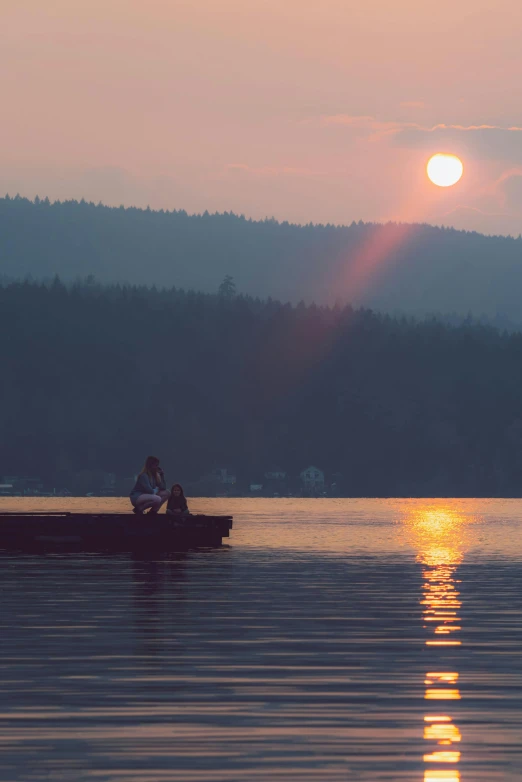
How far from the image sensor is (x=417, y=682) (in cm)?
1661

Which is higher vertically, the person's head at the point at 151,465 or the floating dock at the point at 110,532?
the person's head at the point at 151,465

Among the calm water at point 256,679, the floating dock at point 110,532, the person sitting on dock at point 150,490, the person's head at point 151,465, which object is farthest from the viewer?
the floating dock at point 110,532

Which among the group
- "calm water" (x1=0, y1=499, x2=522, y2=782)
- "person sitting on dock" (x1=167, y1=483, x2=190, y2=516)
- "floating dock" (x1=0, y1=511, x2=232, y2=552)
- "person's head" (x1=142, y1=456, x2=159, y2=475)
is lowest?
"calm water" (x1=0, y1=499, x2=522, y2=782)

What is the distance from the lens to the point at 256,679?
16.7 metres

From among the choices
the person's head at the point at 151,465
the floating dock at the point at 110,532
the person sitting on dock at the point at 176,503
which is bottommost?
the floating dock at the point at 110,532

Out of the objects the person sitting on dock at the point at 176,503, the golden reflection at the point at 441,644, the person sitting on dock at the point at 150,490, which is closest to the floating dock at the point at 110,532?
the person sitting on dock at the point at 176,503

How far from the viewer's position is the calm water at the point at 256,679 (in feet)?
40.4

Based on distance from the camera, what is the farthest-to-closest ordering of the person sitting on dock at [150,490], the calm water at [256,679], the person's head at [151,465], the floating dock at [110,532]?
the floating dock at [110,532] → the person sitting on dock at [150,490] → the person's head at [151,465] → the calm water at [256,679]

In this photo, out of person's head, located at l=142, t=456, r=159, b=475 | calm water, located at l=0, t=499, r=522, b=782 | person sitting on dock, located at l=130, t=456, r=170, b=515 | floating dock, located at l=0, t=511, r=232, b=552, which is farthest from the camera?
floating dock, located at l=0, t=511, r=232, b=552

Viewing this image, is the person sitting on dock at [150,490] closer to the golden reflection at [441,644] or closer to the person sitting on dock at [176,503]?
the person sitting on dock at [176,503]

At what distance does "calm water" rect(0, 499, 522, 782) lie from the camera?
485 inches

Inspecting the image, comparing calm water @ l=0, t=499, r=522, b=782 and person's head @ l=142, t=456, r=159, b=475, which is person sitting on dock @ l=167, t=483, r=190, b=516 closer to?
person's head @ l=142, t=456, r=159, b=475

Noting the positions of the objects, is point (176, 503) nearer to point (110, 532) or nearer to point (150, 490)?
point (150, 490)

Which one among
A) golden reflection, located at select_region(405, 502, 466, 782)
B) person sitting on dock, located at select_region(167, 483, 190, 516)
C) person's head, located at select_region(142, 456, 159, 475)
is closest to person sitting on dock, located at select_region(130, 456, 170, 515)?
person's head, located at select_region(142, 456, 159, 475)
